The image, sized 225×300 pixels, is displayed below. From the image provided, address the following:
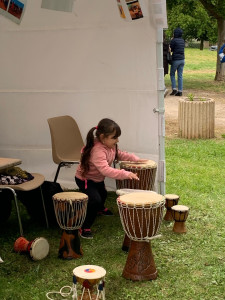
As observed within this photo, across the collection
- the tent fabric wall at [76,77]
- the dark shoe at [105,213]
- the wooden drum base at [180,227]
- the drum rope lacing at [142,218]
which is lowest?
the dark shoe at [105,213]

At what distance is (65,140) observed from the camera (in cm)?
647

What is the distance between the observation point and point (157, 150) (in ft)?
19.8

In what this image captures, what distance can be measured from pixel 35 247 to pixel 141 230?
91cm

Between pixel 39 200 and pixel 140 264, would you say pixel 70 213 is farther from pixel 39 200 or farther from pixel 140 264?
pixel 39 200

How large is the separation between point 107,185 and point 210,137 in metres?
3.77

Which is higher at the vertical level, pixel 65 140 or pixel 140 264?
pixel 65 140

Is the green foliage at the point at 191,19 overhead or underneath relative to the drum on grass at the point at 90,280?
overhead

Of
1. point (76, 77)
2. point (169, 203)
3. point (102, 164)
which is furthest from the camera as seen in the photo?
point (76, 77)

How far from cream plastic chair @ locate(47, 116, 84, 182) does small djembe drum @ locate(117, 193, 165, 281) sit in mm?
1802

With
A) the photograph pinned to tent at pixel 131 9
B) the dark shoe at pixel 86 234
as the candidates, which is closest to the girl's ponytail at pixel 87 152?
the dark shoe at pixel 86 234

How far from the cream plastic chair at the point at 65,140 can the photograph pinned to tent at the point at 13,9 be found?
121cm

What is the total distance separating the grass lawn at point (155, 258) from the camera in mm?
4230

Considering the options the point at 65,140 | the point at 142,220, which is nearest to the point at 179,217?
the point at 142,220

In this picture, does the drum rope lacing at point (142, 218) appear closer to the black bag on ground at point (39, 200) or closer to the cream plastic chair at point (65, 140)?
the black bag on ground at point (39, 200)
